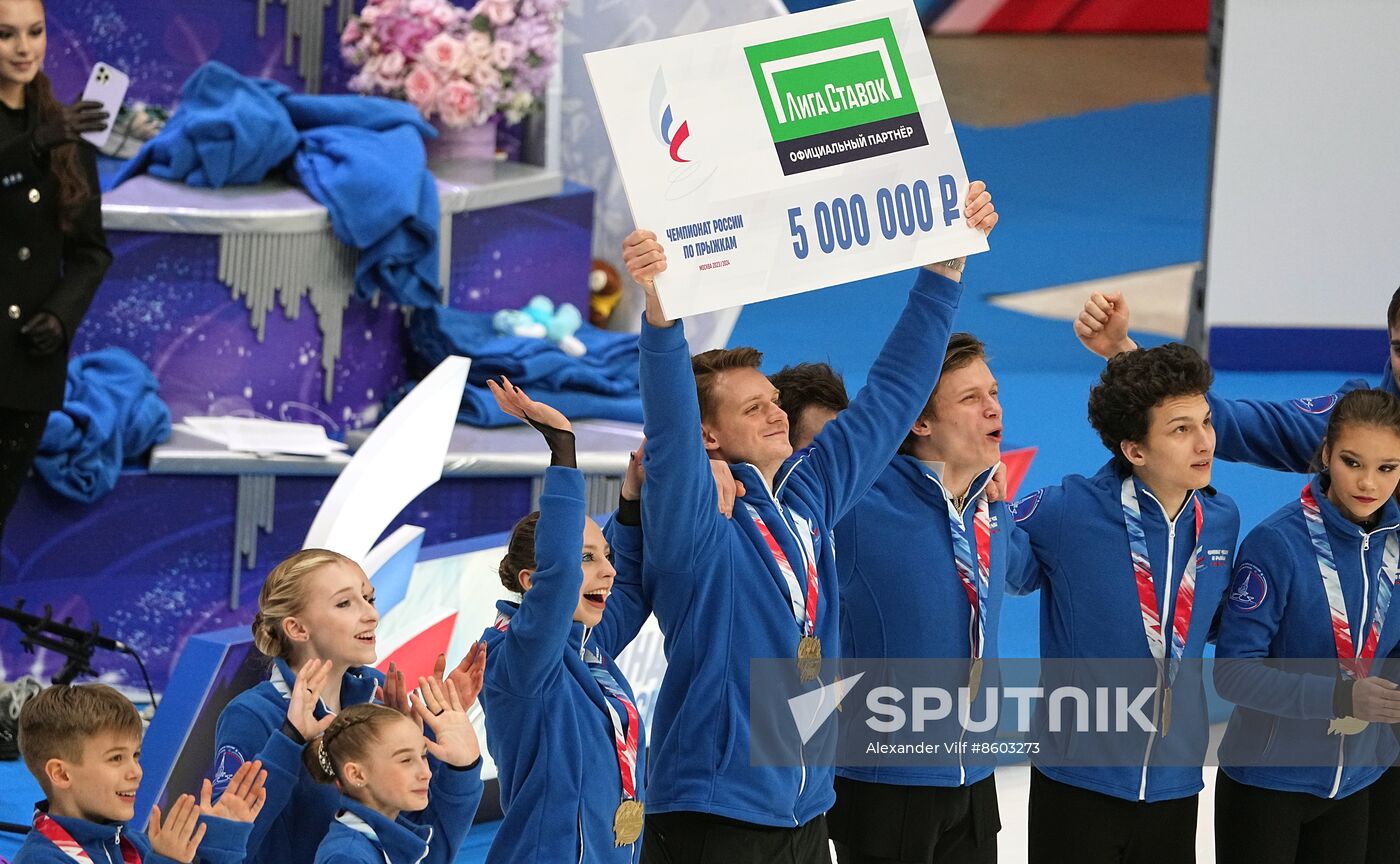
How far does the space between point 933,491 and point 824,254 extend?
0.50 meters

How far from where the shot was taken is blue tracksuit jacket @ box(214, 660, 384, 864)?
8.48 feet

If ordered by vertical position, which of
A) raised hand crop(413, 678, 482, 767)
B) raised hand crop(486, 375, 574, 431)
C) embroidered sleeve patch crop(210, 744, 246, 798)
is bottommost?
embroidered sleeve patch crop(210, 744, 246, 798)

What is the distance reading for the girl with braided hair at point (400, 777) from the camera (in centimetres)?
250

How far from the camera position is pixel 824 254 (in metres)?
2.60

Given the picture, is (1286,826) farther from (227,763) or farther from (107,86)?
(107,86)

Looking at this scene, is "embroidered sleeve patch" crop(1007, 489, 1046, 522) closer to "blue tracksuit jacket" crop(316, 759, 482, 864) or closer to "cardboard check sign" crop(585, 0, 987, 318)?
"cardboard check sign" crop(585, 0, 987, 318)

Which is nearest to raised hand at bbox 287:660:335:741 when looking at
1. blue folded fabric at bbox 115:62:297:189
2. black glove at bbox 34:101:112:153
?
black glove at bbox 34:101:112:153

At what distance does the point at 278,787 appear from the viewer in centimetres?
258

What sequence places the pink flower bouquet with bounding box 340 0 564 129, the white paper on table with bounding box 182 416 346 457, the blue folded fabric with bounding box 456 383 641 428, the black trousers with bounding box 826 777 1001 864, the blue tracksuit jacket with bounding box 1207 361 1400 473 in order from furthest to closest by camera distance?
the pink flower bouquet with bounding box 340 0 564 129 → the blue folded fabric with bounding box 456 383 641 428 → the white paper on table with bounding box 182 416 346 457 → the blue tracksuit jacket with bounding box 1207 361 1400 473 → the black trousers with bounding box 826 777 1001 864

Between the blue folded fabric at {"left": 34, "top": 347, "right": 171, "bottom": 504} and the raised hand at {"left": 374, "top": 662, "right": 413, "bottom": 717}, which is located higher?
the blue folded fabric at {"left": 34, "top": 347, "right": 171, "bottom": 504}

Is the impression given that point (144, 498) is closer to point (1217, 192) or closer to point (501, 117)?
point (501, 117)

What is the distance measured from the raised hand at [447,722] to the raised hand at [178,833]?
0.35 meters

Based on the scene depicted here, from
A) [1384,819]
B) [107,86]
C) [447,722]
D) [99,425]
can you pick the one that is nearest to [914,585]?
[447,722]

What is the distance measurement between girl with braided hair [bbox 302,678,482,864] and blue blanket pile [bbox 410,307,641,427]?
2.77 meters
